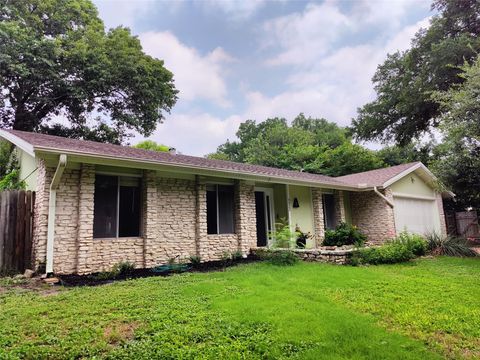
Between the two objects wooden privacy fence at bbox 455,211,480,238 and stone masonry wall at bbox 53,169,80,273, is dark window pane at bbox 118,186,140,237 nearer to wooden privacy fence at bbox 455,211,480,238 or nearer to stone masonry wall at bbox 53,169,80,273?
stone masonry wall at bbox 53,169,80,273

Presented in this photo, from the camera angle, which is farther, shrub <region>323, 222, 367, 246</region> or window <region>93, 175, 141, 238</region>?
shrub <region>323, 222, 367, 246</region>

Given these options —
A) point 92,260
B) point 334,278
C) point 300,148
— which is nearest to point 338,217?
point 334,278

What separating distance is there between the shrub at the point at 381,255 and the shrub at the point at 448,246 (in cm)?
266

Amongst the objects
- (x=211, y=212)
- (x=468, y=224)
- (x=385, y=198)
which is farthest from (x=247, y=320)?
(x=468, y=224)

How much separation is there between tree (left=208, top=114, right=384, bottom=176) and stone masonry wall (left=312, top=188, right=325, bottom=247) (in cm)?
1222

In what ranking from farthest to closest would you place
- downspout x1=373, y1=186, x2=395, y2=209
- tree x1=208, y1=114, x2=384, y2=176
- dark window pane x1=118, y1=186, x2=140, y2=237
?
Answer: tree x1=208, y1=114, x2=384, y2=176 < downspout x1=373, y1=186, x2=395, y2=209 < dark window pane x1=118, y1=186, x2=140, y2=237

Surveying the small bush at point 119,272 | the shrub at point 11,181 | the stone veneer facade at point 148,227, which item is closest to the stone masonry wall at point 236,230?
the stone veneer facade at point 148,227

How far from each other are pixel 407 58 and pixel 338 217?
33.8ft

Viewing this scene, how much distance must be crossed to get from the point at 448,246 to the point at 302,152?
15.1 m

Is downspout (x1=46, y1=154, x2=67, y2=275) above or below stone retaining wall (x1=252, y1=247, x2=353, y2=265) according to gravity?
above

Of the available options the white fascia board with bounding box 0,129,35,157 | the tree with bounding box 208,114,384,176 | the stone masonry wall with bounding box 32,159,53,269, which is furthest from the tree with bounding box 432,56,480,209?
the tree with bounding box 208,114,384,176

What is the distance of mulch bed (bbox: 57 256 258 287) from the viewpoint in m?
6.24

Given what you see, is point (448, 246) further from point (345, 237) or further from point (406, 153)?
point (406, 153)

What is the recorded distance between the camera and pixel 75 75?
1877 cm
